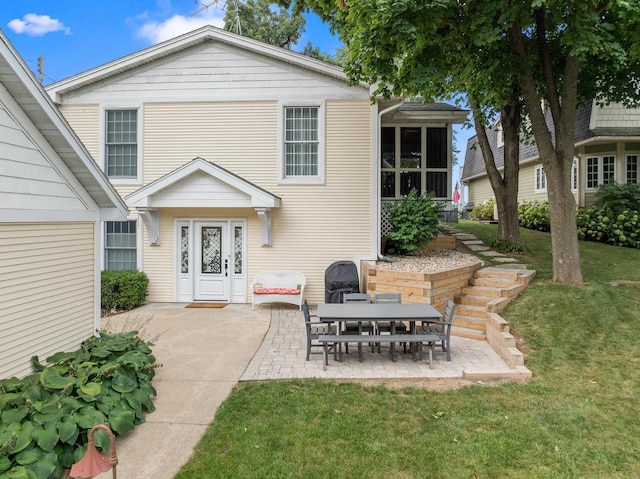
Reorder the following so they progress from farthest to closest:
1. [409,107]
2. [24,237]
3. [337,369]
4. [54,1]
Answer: [54,1], [409,107], [337,369], [24,237]

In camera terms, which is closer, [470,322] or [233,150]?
[470,322]

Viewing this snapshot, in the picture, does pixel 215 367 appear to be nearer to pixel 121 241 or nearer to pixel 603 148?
pixel 121 241

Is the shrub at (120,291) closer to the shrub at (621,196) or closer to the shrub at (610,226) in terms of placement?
the shrub at (610,226)

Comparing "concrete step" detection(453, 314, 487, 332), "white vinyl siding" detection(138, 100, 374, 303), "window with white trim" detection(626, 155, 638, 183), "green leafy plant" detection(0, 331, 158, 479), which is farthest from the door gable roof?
"window with white trim" detection(626, 155, 638, 183)

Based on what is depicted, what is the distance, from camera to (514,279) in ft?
27.3

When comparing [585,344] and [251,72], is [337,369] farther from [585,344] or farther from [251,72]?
[251,72]

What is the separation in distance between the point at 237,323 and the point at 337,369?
3362 mm

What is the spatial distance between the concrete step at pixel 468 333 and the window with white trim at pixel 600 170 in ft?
39.9

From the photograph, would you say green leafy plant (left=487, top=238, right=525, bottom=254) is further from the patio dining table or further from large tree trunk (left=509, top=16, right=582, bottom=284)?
the patio dining table

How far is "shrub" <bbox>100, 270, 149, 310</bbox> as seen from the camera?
31.6 feet

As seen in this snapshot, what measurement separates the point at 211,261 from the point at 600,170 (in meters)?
15.9

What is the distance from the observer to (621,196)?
45.7 feet

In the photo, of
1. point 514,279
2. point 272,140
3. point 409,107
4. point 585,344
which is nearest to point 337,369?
point 585,344

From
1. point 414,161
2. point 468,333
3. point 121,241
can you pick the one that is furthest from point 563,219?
point 121,241
